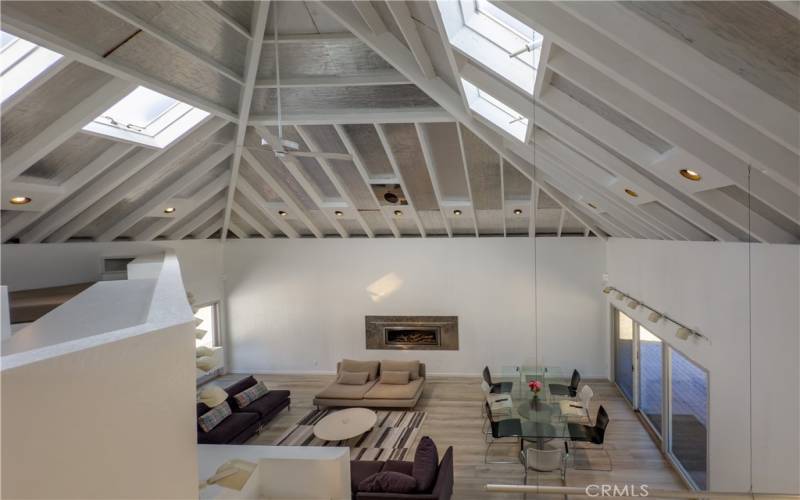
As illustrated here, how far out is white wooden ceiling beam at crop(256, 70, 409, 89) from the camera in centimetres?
526

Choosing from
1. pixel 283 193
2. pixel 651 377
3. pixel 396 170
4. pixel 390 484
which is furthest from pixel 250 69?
pixel 651 377

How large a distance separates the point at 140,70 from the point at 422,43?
275cm

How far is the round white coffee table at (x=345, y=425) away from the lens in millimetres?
6911

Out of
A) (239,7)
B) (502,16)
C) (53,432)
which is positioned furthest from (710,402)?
(239,7)

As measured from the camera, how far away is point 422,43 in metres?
4.09

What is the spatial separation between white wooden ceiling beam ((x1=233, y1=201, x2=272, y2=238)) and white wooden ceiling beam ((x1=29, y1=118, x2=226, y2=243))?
9.52 feet

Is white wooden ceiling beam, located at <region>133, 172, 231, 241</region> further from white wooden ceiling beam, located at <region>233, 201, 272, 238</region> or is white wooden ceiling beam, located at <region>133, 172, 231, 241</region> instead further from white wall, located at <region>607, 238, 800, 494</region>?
white wall, located at <region>607, 238, 800, 494</region>

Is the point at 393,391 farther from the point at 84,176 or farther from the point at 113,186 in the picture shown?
the point at 84,176

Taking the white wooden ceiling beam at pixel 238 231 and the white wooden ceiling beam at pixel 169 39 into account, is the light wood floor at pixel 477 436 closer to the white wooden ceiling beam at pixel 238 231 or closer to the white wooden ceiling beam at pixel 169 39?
the white wooden ceiling beam at pixel 238 231

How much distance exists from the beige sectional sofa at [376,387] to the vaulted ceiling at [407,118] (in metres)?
3.18

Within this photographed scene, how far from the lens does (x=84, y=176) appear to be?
565cm

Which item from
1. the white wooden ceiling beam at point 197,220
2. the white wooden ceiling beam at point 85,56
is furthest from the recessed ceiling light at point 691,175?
the white wooden ceiling beam at point 197,220

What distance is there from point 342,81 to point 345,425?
518cm

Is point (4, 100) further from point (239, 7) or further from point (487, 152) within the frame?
point (487, 152)
